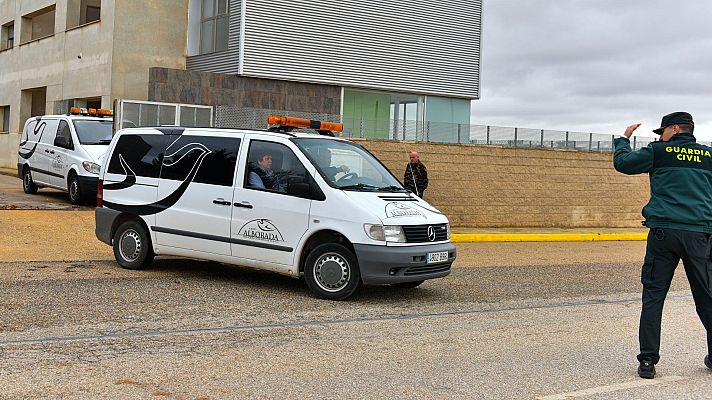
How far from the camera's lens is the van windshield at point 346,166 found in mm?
9711

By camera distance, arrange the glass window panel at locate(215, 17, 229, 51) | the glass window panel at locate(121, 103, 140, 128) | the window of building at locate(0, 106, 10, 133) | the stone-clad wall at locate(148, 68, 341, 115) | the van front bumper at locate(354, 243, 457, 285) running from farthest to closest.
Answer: the window of building at locate(0, 106, 10, 133)
the glass window panel at locate(215, 17, 229, 51)
the stone-clad wall at locate(148, 68, 341, 115)
the glass window panel at locate(121, 103, 140, 128)
the van front bumper at locate(354, 243, 457, 285)

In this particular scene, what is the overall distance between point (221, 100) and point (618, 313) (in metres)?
19.3

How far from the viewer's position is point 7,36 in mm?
38188

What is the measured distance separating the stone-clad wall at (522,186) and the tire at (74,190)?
6587 millimetres

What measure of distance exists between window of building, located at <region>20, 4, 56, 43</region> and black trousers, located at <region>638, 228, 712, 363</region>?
33690 mm

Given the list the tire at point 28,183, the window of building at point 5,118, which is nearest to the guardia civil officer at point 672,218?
the tire at point 28,183

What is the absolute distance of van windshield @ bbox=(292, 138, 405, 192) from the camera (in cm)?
971

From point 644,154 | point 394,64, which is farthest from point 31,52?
point 644,154

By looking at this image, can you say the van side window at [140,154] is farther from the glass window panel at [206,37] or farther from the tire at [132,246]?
the glass window panel at [206,37]

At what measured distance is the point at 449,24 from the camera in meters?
32.3

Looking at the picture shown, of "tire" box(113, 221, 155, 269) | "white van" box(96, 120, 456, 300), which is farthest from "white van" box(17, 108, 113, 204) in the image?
"tire" box(113, 221, 155, 269)

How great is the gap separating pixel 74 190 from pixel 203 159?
929 cm

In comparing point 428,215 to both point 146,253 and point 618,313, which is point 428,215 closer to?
point 618,313

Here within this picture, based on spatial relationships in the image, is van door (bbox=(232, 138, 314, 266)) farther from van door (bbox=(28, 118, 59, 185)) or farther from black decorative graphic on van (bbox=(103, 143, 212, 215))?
van door (bbox=(28, 118, 59, 185))
